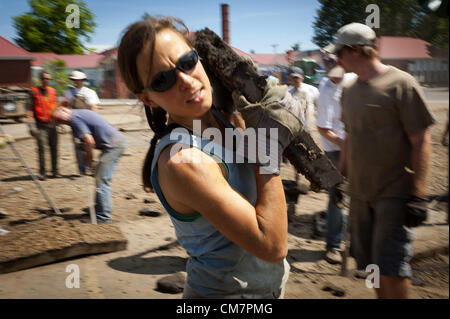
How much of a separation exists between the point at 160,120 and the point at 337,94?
9.75 ft

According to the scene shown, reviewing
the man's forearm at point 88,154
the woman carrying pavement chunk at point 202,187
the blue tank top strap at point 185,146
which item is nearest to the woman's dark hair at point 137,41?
the woman carrying pavement chunk at point 202,187

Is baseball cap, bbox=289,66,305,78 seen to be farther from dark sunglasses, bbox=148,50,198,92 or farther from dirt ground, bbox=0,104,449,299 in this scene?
dark sunglasses, bbox=148,50,198,92

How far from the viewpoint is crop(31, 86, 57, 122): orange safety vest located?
7109mm

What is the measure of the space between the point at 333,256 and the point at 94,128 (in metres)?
3.36

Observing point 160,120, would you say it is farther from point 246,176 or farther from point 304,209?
point 304,209

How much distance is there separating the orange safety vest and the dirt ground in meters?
1.29

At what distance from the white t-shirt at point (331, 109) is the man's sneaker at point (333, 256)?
110 centimetres

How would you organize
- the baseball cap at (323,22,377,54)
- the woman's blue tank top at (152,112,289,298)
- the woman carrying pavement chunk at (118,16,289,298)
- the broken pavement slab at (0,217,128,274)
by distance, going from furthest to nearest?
the broken pavement slab at (0,217,128,274)
the baseball cap at (323,22,377,54)
the woman's blue tank top at (152,112,289,298)
the woman carrying pavement chunk at (118,16,289,298)

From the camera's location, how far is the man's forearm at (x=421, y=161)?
2.13 meters

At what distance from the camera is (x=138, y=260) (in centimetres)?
399

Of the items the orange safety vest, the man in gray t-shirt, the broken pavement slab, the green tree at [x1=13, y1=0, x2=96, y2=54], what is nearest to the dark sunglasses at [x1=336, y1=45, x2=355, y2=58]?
the broken pavement slab

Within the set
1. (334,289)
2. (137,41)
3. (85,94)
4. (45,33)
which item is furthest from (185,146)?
(45,33)

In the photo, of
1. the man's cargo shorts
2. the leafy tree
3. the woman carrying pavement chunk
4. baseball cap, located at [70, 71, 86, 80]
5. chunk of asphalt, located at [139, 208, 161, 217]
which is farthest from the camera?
baseball cap, located at [70, 71, 86, 80]
